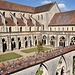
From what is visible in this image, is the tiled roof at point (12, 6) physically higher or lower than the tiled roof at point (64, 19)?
higher

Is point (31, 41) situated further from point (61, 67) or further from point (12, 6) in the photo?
point (12, 6)

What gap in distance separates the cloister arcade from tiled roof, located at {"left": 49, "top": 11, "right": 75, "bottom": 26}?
6.69 metres

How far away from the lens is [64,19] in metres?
40.3

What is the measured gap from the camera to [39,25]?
44719 millimetres

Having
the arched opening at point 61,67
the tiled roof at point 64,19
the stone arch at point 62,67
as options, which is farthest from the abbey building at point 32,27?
the arched opening at point 61,67

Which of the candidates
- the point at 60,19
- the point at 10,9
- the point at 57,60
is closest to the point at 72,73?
the point at 57,60

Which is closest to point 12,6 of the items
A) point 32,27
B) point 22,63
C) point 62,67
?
point 32,27

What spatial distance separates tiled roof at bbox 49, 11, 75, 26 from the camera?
37.7 metres

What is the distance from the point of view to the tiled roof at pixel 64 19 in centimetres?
3774

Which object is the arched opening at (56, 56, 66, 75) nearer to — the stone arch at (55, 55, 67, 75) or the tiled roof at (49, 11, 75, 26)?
the stone arch at (55, 55, 67, 75)

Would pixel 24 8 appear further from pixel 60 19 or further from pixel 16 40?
pixel 16 40

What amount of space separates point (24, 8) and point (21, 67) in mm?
39817

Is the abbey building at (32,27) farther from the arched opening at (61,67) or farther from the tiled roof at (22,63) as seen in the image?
the tiled roof at (22,63)

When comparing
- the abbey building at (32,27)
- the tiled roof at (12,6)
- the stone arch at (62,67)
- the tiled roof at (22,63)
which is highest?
the tiled roof at (12,6)
